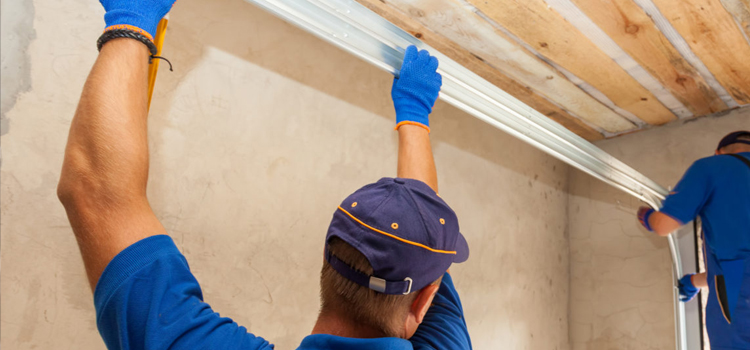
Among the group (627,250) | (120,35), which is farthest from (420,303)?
(627,250)

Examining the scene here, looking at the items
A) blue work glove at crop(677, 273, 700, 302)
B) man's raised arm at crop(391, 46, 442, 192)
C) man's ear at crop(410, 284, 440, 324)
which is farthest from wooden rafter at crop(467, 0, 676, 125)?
man's ear at crop(410, 284, 440, 324)

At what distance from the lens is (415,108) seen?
49.7 inches

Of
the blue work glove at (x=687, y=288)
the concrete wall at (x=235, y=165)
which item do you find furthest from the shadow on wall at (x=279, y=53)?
the blue work glove at (x=687, y=288)

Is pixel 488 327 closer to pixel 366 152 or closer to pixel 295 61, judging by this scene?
pixel 366 152

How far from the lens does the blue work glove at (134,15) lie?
0.72m

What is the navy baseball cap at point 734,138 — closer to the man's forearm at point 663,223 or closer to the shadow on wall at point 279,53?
the man's forearm at point 663,223

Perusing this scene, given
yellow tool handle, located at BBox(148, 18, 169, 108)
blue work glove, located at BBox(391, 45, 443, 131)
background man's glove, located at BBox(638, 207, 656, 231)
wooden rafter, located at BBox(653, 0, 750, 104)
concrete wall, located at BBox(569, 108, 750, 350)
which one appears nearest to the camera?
yellow tool handle, located at BBox(148, 18, 169, 108)

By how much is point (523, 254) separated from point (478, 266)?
517mm

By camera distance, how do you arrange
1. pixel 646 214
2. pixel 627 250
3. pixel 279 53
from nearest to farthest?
1. pixel 279 53
2. pixel 646 214
3. pixel 627 250

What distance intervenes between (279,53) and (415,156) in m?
0.91

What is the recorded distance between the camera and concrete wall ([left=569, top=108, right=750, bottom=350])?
2910 millimetres

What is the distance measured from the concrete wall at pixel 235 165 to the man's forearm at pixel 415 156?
714 mm

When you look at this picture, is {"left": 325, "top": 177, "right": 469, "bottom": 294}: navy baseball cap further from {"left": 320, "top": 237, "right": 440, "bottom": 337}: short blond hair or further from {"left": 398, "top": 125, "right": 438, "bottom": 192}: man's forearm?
{"left": 398, "top": 125, "right": 438, "bottom": 192}: man's forearm

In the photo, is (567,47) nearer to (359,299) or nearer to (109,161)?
(359,299)
